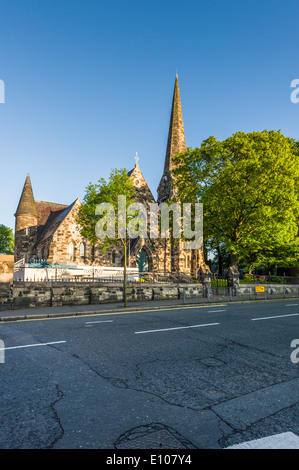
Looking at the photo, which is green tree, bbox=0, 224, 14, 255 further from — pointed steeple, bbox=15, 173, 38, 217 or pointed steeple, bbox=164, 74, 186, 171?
pointed steeple, bbox=164, 74, 186, 171

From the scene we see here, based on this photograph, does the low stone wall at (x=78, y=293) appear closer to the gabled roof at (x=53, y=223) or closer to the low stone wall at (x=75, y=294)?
the low stone wall at (x=75, y=294)

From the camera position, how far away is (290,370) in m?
5.19

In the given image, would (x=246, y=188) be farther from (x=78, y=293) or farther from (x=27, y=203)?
(x=27, y=203)

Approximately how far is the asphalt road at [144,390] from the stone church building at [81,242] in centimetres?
2591

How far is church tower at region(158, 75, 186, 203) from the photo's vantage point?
140 feet

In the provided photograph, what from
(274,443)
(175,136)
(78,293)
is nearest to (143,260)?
(175,136)

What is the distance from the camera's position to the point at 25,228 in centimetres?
3916

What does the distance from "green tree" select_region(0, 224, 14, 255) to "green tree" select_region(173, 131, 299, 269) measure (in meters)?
55.9

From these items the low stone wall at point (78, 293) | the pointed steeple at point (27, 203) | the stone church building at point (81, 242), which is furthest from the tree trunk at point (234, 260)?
the pointed steeple at point (27, 203)

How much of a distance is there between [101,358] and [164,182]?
1545 inches

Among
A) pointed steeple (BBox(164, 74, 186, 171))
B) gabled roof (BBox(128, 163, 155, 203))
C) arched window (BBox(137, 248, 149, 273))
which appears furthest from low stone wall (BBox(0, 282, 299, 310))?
pointed steeple (BBox(164, 74, 186, 171))

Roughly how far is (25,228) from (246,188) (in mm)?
29125

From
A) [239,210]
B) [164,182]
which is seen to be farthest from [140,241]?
[239,210]
